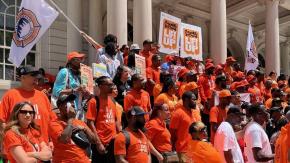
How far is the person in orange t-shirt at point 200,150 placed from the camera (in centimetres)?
588

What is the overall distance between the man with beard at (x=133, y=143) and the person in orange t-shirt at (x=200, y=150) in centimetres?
56

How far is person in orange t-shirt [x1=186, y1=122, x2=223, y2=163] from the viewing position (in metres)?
5.88

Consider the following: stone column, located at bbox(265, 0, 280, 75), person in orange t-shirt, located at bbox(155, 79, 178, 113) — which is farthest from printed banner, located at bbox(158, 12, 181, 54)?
stone column, located at bbox(265, 0, 280, 75)

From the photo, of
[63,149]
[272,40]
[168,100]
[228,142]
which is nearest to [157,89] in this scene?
[168,100]

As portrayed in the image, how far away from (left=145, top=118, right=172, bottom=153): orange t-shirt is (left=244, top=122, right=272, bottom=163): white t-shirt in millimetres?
1078

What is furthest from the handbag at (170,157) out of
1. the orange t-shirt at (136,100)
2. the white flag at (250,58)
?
the white flag at (250,58)

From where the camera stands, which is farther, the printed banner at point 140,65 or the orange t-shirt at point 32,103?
the printed banner at point 140,65

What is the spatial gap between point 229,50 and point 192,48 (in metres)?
14.7

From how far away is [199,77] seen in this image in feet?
34.6

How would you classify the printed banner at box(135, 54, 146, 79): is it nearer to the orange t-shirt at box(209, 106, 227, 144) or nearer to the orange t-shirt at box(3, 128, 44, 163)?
the orange t-shirt at box(209, 106, 227, 144)

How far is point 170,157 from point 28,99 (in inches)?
85.9

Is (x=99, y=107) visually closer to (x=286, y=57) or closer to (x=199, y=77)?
(x=199, y=77)

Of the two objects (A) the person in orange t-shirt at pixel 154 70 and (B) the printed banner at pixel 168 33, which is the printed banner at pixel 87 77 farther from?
(B) the printed banner at pixel 168 33

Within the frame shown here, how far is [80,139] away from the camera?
5.32m
